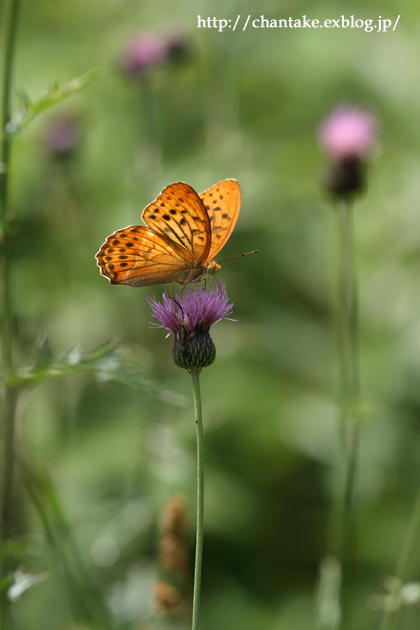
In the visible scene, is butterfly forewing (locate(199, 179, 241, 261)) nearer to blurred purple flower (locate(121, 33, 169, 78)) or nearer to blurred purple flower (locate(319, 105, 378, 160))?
blurred purple flower (locate(319, 105, 378, 160))

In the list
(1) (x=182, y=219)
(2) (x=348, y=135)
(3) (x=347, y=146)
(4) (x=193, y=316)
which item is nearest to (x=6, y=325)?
(4) (x=193, y=316)

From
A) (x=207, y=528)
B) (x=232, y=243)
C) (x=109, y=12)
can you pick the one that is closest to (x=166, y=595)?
(x=207, y=528)

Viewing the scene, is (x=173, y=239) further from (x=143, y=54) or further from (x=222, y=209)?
(x=143, y=54)

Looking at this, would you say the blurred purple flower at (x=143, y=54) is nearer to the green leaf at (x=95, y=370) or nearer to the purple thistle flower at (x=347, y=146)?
the purple thistle flower at (x=347, y=146)

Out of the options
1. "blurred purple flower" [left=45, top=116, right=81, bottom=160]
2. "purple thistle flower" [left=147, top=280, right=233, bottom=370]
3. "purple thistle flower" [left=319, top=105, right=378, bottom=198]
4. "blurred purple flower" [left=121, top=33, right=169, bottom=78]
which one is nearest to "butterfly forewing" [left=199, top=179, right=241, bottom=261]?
"purple thistle flower" [left=147, top=280, right=233, bottom=370]

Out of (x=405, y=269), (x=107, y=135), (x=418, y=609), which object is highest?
(x=107, y=135)

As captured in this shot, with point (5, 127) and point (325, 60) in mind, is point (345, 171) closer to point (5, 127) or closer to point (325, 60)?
point (5, 127)

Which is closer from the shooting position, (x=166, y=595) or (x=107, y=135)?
(x=166, y=595)
